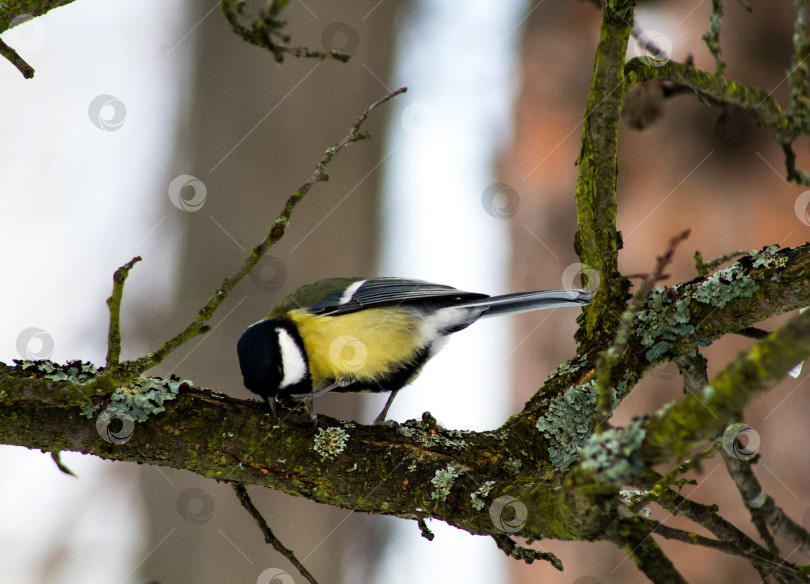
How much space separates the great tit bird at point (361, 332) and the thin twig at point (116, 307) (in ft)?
2.48

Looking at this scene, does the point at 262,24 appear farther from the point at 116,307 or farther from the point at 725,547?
the point at 725,547

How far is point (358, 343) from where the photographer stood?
84.9 inches

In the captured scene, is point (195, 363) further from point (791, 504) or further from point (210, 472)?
point (791, 504)

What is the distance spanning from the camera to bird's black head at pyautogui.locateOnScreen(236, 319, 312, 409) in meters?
1.89

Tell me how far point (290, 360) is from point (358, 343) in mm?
232

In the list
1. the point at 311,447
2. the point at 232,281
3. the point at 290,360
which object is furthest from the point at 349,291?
the point at 232,281

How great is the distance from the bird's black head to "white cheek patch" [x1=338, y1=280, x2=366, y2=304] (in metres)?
0.20

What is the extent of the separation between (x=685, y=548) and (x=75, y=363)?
2259mm

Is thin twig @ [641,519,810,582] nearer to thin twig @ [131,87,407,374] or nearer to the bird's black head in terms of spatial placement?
thin twig @ [131,87,407,374]

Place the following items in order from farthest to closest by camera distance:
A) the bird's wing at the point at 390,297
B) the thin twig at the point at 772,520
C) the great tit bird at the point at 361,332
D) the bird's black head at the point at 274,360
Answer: the bird's wing at the point at 390,297 < the great tit bird at the point at 361,332 < the bird's black head at the point at 274,360 < the thin twig at the point at 772,520

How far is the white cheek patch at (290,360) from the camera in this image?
6.47ft

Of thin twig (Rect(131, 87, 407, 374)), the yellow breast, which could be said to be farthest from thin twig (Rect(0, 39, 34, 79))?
the yellow breast

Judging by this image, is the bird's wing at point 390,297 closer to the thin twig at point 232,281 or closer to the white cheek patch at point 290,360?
the white cheek patch at point 290,360

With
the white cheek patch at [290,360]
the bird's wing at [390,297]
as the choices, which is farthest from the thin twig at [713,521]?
the white cheek patch at [290,360]
